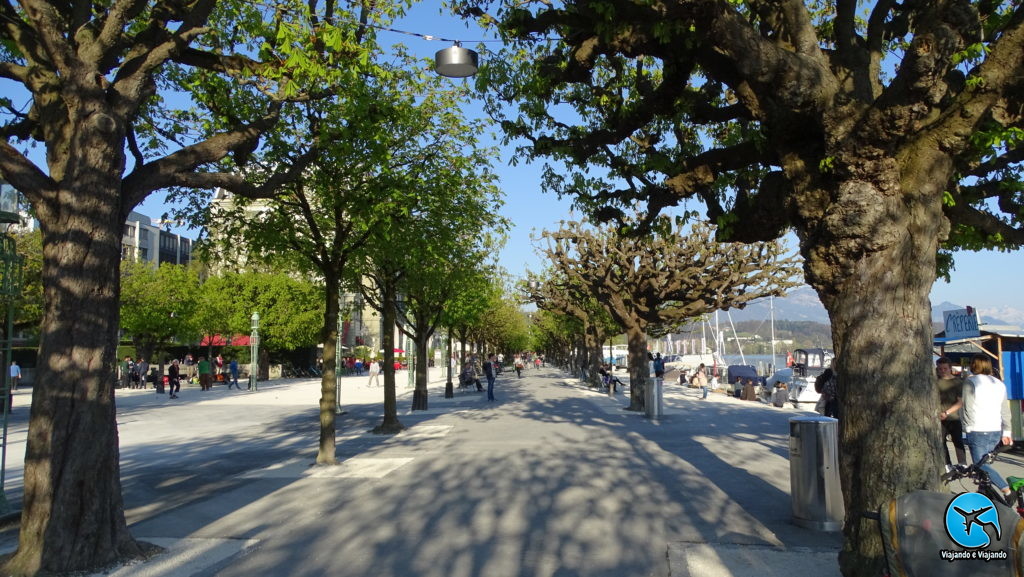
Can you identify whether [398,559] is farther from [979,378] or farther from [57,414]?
[979,378]

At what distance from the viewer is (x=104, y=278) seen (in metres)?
5.90

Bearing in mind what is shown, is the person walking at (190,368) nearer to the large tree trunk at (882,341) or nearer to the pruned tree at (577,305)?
the pruned tree at (577,305)

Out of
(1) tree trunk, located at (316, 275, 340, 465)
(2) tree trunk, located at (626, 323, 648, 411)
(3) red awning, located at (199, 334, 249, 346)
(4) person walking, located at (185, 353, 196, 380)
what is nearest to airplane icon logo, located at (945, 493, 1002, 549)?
(1) tree trunk, located at (316, 275, 340, 465)

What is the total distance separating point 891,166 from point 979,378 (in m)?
4.12

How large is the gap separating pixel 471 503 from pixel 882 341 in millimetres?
4964

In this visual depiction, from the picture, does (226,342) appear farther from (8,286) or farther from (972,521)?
(972,521)

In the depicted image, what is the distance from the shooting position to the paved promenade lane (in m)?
6.15

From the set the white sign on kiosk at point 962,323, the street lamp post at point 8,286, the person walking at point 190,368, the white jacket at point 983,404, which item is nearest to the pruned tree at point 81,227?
the street lamp post at point 8,286

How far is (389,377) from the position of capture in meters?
16.6

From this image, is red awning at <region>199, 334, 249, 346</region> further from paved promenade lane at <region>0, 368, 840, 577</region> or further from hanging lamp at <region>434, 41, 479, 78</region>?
hanging lamp at <region>434, 41, 479, 78</region>

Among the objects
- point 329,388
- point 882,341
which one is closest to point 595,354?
point 329,388

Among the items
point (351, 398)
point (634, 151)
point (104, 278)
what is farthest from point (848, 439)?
point (351, 398)

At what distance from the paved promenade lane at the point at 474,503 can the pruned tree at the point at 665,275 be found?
729 centimetres

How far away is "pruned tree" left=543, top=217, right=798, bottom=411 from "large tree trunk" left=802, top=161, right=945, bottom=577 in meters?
17.3
